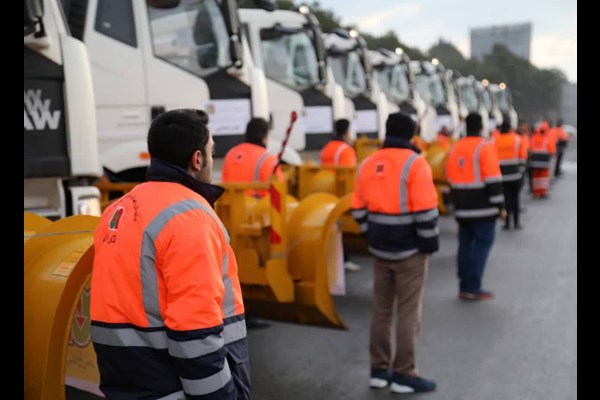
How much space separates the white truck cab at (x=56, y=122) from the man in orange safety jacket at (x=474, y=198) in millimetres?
3982

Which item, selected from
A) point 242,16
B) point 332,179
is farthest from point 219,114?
point 242,16

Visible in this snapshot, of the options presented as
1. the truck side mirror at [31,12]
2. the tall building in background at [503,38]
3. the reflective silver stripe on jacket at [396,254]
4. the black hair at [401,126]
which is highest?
the tall building in background at [503,38]

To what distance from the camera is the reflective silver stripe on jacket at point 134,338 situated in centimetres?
226

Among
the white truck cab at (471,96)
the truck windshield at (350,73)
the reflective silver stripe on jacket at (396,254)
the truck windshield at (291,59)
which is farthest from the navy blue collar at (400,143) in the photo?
the white truck cab at (471,96)

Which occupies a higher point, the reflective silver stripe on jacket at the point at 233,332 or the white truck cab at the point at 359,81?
the white truck cab at the point at 359,81

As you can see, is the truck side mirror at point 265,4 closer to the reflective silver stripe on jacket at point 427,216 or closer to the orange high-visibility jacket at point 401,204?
the orange high-visibility jacket at point 401,204

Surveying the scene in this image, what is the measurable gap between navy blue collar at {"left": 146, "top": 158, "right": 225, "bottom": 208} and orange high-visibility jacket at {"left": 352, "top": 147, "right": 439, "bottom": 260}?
2416 mm

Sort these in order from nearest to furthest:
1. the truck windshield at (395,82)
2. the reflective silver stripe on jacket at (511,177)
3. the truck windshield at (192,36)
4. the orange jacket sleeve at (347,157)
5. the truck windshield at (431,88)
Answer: the truck windshield at (192,36) → the orange jacket sleeve at (347,157) → the reflective silver stripe on jacket at (511,177) → the truck windshield at (395,82) → the truck windshield at (431,88)

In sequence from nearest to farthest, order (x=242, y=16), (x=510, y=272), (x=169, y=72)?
(x=169, y=72) < (x=510, y=272) < (x=242, y=16)

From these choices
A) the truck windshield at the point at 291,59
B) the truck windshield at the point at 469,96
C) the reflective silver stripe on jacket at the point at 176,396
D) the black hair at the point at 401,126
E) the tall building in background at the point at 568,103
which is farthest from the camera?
the tall building in background at the point at 568,103

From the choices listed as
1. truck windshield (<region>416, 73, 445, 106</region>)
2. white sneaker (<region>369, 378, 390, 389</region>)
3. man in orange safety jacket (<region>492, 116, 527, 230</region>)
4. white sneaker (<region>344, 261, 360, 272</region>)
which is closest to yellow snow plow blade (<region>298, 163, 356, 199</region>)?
white sneaker (<region>344, 261, 360, 272</region>)

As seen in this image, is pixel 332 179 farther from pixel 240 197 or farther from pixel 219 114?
pixel 240 197
